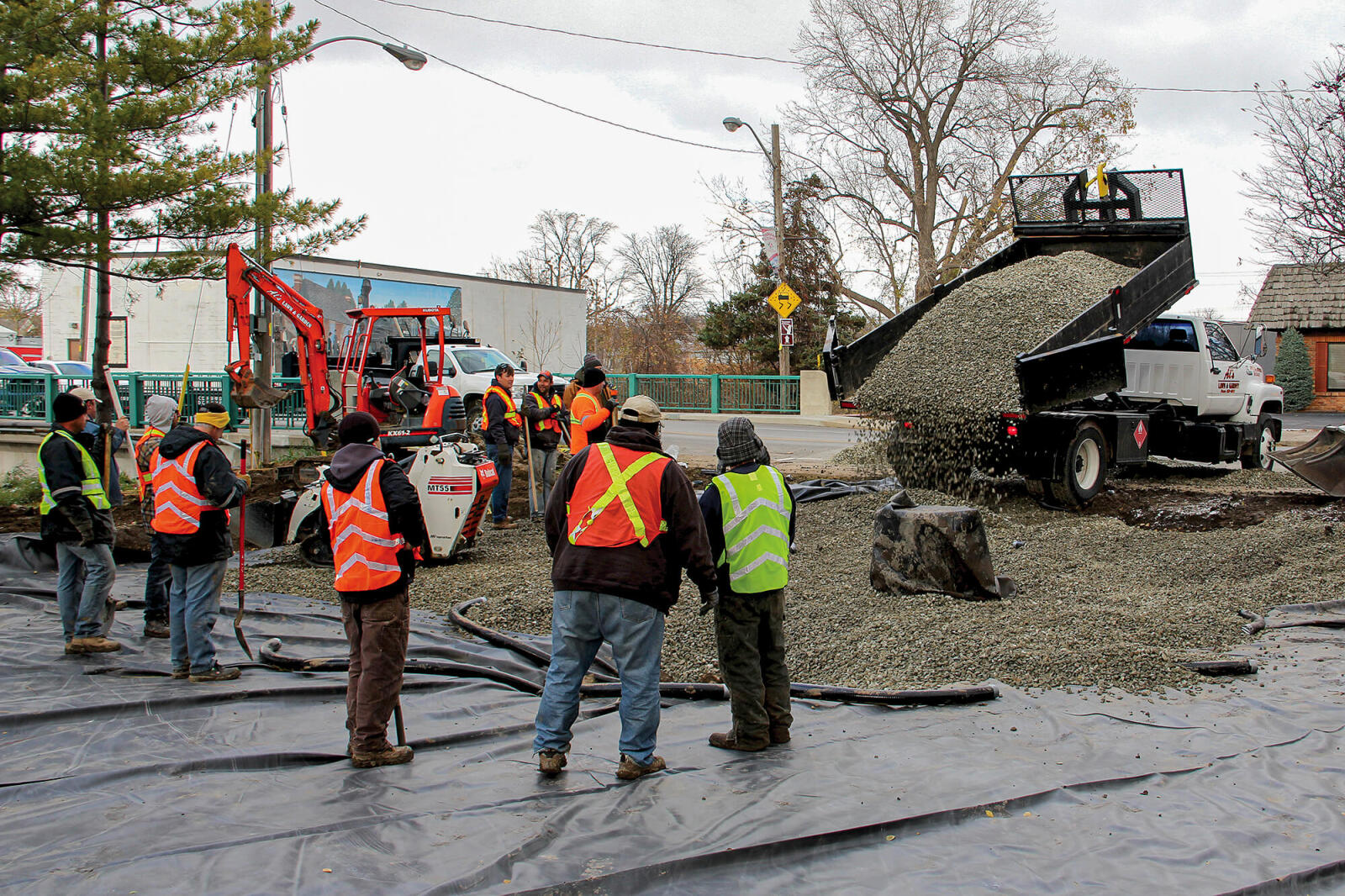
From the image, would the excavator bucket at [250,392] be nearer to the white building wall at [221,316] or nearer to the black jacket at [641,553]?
the black jacket at [641,553]

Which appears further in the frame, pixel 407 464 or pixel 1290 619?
pixel 407 464

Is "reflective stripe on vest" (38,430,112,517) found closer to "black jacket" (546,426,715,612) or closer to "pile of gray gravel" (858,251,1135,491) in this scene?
"black jacket" (546,426,715,612)

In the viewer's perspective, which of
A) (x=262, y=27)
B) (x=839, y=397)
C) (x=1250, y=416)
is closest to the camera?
(x=839, y=397)

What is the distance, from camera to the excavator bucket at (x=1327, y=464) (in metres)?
10.6

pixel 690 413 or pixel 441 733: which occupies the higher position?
pixel 690 413

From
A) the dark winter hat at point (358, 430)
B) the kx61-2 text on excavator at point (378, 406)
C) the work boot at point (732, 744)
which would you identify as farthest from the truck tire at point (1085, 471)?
the dark winter hat at point (358, 430)

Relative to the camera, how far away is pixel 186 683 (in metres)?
5.22

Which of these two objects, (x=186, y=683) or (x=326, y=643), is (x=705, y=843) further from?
(x=326, y=643)

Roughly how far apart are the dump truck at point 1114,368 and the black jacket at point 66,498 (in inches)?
285

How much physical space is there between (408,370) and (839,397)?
24.2 feet

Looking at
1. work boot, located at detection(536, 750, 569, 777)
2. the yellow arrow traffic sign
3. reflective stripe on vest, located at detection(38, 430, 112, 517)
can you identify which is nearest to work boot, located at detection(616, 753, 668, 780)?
work boot, located at detection(536, 750, 569, 777)

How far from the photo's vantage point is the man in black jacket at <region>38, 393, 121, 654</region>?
5.86 m

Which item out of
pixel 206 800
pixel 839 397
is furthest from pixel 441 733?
pixel 839 397

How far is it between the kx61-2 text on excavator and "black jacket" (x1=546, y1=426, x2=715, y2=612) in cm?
341
